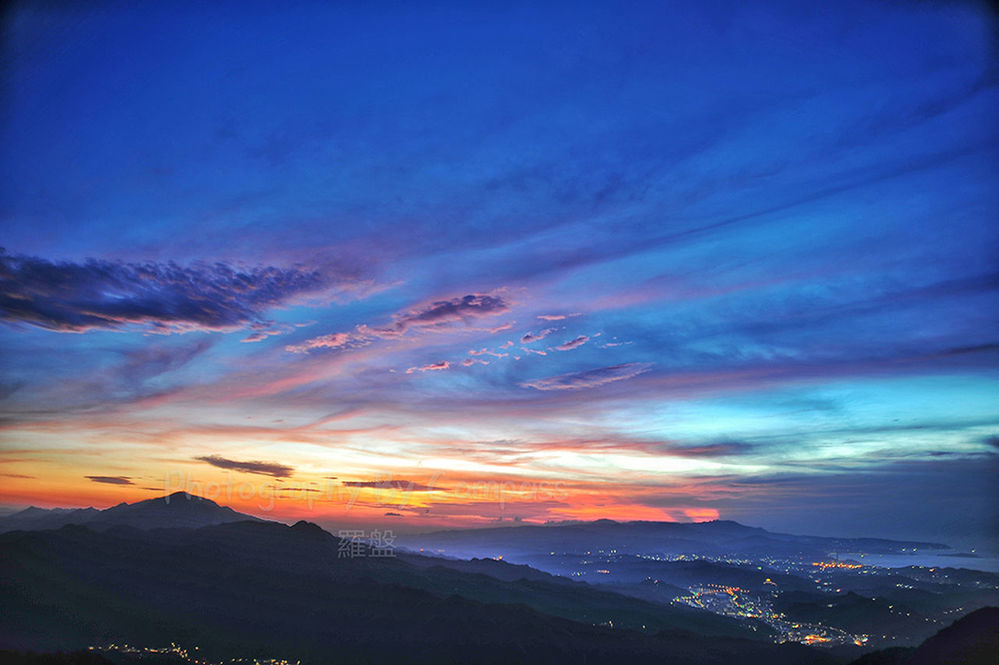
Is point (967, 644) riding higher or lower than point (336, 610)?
higher

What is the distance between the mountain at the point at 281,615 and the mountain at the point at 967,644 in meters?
45.6

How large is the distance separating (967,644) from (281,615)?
272 feet

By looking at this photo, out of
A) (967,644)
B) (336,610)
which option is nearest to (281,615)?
(336,610)

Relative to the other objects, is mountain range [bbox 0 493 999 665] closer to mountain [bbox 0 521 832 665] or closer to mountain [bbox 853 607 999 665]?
mountain [bbox 0 521 832 665]

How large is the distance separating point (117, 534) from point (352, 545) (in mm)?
48293

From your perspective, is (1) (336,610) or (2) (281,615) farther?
(1) (336,610)

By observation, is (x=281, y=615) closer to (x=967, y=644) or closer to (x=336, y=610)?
(x=336, y=610)

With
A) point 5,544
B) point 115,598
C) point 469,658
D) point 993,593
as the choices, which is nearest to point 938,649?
point 469,658

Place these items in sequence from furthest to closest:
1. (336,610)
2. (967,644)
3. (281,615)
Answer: (336,610)
(281,615)
(967,644)

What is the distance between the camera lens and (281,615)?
85812 millimetres

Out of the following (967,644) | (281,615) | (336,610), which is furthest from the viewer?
(336,610)

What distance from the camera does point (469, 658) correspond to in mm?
75438

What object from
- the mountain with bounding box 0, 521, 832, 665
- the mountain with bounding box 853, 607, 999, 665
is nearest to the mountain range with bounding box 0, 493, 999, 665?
the mountain with bounding box 0, 521, 832, 665

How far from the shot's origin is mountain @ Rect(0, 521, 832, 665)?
71938 millimetres
